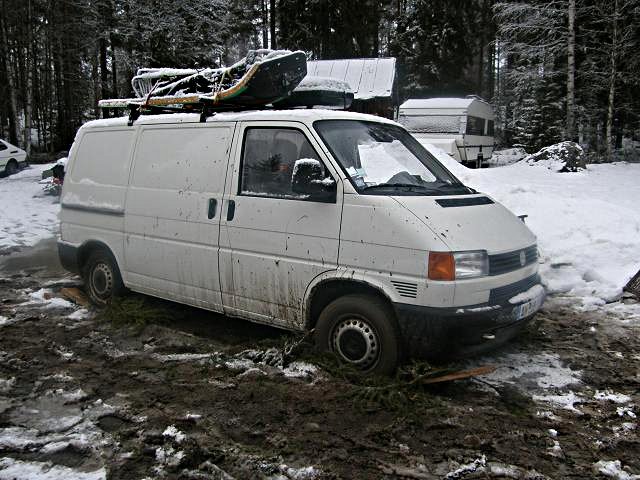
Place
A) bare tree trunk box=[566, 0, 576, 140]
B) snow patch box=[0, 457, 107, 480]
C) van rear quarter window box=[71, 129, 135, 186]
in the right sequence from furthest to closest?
bare tree trunk box=[566, 0, 576, 140] → van rear quarter window box=[71, 129, 135, 186] → snow patch box=[0, 457, 107, 480]

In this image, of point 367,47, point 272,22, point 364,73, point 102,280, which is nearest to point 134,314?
point 102,280

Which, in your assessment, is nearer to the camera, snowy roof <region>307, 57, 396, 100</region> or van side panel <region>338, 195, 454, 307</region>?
van side panel <region>338, 195, 454, 307</region>

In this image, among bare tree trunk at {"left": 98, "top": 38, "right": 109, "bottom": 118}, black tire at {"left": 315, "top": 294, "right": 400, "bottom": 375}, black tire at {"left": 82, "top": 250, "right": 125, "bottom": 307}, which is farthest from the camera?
bare tree trunk at {"left": 98, "top": 38, "right": 109, "bottom": 118}

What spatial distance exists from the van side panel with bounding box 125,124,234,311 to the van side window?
243mm

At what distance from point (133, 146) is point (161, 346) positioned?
208 cm

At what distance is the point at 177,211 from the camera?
523cm

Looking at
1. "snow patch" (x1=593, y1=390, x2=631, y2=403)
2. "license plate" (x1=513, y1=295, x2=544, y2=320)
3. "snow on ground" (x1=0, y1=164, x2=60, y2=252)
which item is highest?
"license plate" (x1=513, y1=295, x2=544, y2=320)

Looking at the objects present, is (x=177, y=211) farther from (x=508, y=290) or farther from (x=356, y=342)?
(x=508, y=290)

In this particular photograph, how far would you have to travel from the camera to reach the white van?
13.1ft

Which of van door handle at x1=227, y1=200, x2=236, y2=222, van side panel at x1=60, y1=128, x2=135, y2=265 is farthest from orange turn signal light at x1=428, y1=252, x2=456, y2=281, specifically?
van side panel at x1=60, y1=128, x2=135, y2=265

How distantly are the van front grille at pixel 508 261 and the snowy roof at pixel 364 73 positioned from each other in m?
18.8

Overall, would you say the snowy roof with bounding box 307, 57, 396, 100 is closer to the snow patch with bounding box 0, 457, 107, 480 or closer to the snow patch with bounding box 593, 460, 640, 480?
the snow patch with bounding box 593, 460, 640, 480

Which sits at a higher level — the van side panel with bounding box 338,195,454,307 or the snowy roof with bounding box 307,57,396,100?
the snowy roof with bounding box 307,57,396,100

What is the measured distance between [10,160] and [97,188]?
1795 cm
